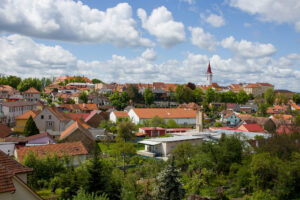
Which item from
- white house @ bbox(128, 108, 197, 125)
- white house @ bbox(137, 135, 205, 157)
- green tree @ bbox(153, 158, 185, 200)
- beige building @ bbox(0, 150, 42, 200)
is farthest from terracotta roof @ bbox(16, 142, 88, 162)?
white house @ bbox(128, 108, 197, 125)

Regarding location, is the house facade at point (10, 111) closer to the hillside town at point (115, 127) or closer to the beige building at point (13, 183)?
the hillside town at point (115, 127)

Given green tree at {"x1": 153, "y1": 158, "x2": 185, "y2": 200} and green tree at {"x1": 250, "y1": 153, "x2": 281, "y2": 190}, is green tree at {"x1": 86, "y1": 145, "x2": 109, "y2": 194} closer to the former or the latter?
green tree at {"x1": 153, "y1": 158, "x2": 185, "y2": 200}

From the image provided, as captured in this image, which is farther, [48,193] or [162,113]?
[162,113]

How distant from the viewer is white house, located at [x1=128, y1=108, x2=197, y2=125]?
5984cm

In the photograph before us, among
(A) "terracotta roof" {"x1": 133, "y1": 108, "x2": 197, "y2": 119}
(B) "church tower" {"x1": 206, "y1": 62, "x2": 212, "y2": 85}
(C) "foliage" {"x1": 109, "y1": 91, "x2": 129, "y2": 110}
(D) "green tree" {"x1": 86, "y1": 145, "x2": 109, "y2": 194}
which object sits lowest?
(D) "green tree" {"x1": 86, "y1": 145, "x2": 109, "y2": 194}

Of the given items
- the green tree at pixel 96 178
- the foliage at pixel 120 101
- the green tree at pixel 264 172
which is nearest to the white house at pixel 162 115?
the foliage at pixel 120 101

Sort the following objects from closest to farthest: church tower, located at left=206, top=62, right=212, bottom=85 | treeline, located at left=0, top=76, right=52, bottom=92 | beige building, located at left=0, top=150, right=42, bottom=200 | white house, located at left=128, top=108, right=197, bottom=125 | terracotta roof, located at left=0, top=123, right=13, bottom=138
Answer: beige building, located at left=0, top=150, right=42, bottom=200
terracotta roof, located at left=0, top=123, right=13, bottom=138
white house, located at left=128, top=108, right=197, bottom=125
treeline, located at left=0, top=76, right=52, bottom=92
church tower, located at left=206, top=62, right=212, bottom=85

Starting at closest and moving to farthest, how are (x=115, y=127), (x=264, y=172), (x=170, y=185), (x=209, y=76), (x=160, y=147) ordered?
1. (x=170, y=185)
2. (x=264, y=172)
3. (x=160, y=147)
4. (x=115, y=127)
5. (x=209, y=76)

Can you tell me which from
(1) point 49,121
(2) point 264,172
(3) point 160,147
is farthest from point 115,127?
(2) point 264,172

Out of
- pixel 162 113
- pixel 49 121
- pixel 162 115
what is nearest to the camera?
pixel 49 121

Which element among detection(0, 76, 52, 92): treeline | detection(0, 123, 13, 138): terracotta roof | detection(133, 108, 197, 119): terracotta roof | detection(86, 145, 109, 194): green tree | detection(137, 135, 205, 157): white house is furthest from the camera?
detection(0, 76, 52, 92): treeline

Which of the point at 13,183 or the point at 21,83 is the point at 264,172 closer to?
the point at 13,183

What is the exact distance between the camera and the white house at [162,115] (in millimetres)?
59844

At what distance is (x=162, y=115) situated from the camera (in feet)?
203
